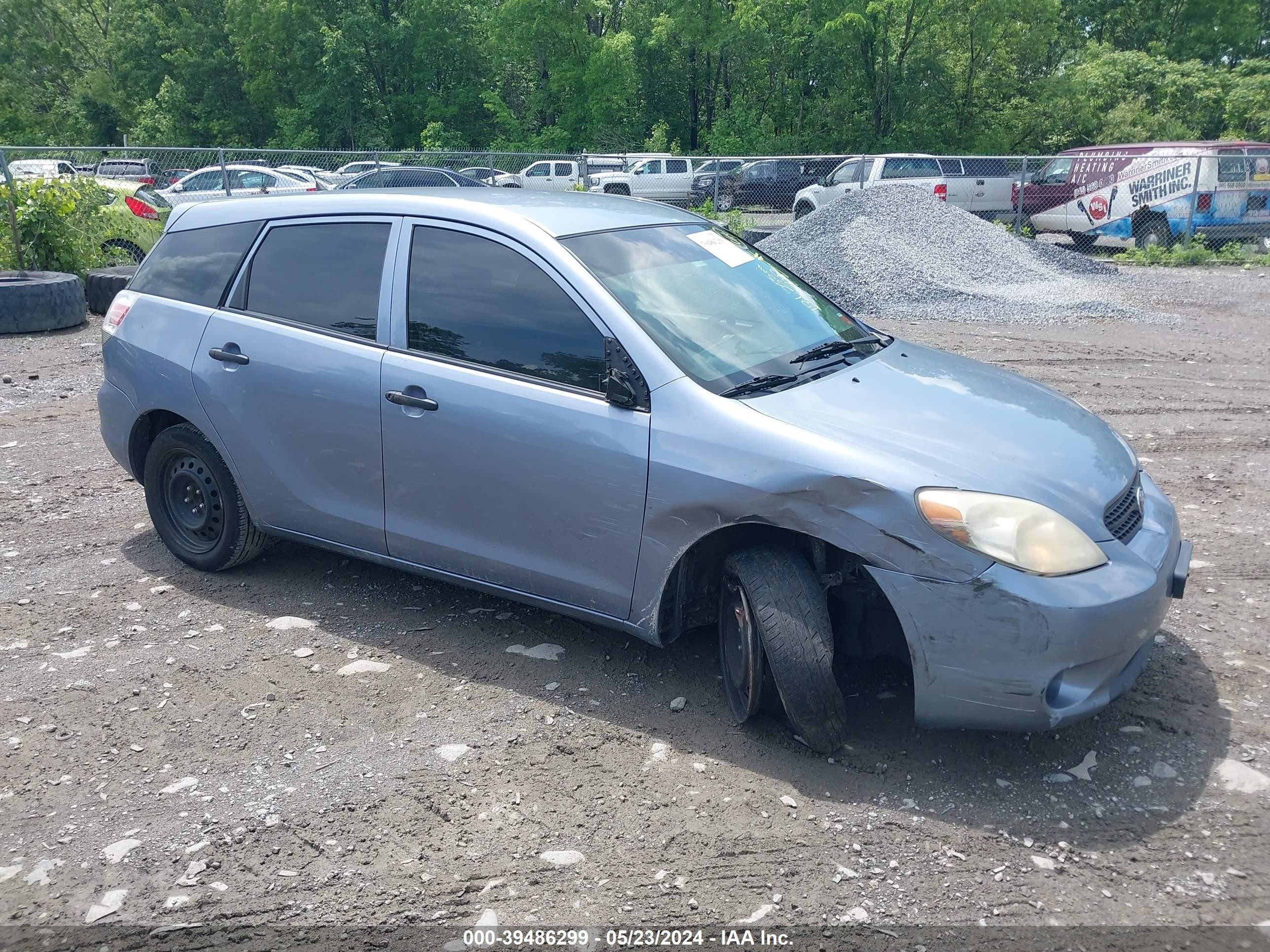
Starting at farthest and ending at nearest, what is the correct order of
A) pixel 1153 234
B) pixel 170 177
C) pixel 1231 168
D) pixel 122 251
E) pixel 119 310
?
pixel 170 177, pixel 1153 234, pixel 1231 168, pixel 122 251, pixel 119 310

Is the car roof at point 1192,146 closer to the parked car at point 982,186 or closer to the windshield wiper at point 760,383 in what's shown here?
the parked car at point 982,186

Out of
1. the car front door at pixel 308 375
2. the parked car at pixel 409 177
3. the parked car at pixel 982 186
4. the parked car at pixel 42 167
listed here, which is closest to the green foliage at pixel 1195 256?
the parked car at pixel 982 186

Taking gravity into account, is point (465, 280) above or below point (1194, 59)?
below

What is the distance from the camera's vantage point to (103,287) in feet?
40.1

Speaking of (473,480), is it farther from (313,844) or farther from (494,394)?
(313,844)

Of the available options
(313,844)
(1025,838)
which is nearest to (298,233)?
(313,844)

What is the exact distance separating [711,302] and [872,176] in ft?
60.2

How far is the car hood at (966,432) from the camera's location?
336 centimetres

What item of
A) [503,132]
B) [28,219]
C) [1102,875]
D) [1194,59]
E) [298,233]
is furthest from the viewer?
[503,132]

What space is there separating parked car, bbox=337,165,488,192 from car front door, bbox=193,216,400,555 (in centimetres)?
1461

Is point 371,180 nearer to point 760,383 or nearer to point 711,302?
point 711,302

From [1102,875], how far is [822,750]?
3.08 feet

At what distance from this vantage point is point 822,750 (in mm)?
3539

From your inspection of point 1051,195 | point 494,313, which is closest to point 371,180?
point 1051,195
